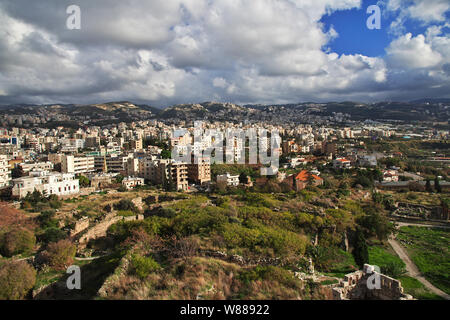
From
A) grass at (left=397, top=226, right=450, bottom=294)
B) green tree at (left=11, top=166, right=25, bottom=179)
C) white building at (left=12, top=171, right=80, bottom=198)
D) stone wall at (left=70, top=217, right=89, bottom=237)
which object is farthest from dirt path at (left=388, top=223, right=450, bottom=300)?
green tree at (left=11, top=166, right=25, bottom=179)

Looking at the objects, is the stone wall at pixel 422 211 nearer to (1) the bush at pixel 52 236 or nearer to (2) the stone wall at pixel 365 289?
(2) the stone wall at pixel 365 289

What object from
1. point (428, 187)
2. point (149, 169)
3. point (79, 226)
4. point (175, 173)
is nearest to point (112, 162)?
point (149, 169)

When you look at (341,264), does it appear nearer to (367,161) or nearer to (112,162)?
(112,162)

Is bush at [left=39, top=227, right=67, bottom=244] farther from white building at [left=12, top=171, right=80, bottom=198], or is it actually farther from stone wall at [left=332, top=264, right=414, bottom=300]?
stone wall at [left=332, top=264, right=414, bottom=300]
